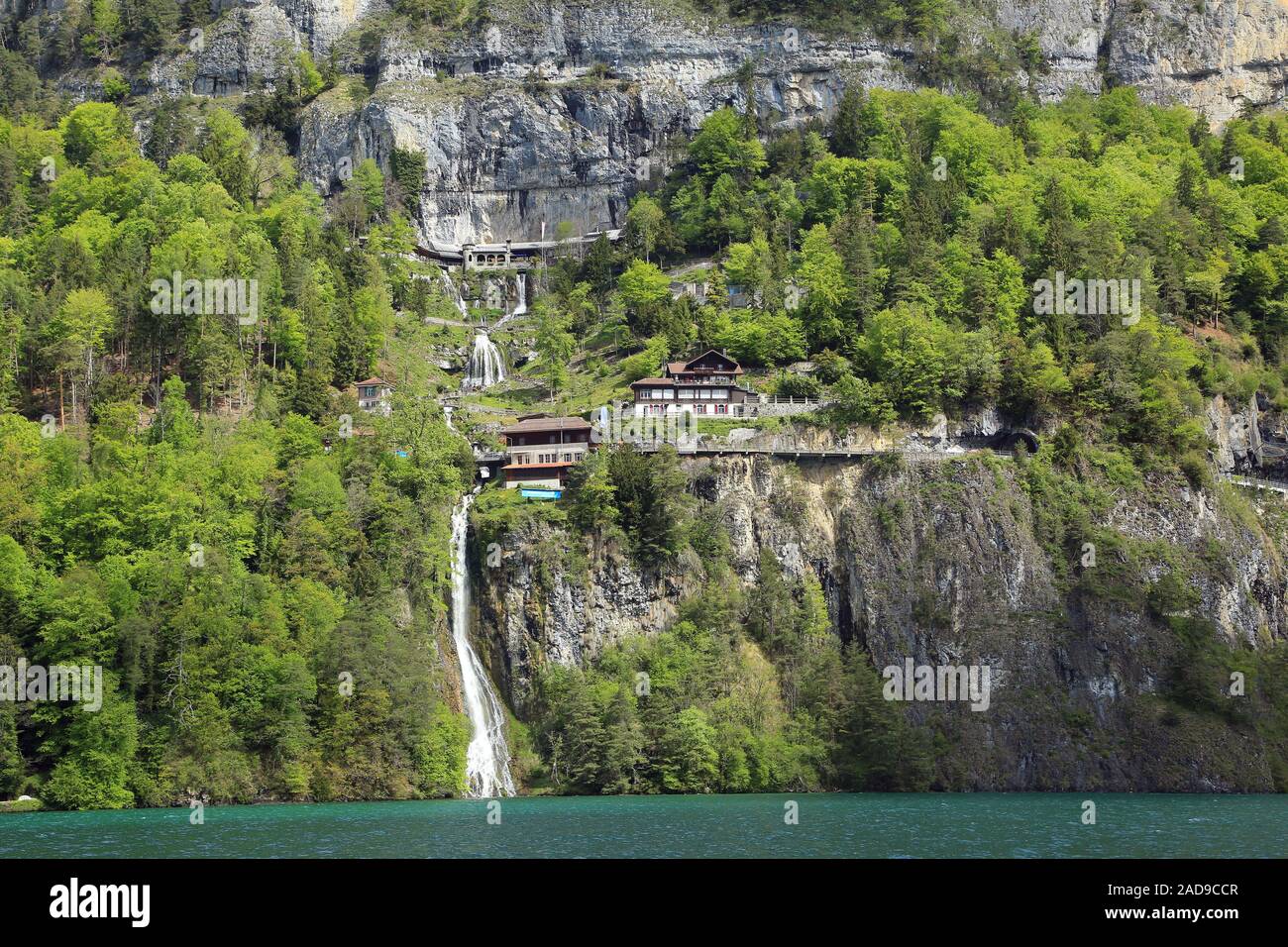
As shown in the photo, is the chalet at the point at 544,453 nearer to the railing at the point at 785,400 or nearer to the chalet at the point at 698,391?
the chalet at the point at 698,391

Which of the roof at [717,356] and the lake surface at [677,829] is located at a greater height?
the roof at [717,356]

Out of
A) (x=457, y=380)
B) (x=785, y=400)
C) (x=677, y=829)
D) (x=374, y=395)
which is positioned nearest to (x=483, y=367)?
(x=457, y=380)

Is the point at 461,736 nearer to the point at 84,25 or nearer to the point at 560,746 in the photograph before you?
the point at 560,746

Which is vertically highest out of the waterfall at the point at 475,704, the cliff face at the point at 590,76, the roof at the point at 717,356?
the cliff face at the point at 590,76

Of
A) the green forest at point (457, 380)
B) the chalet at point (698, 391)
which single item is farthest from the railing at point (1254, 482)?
the chalet at point (698, 391)

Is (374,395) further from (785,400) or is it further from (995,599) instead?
(995,599)
